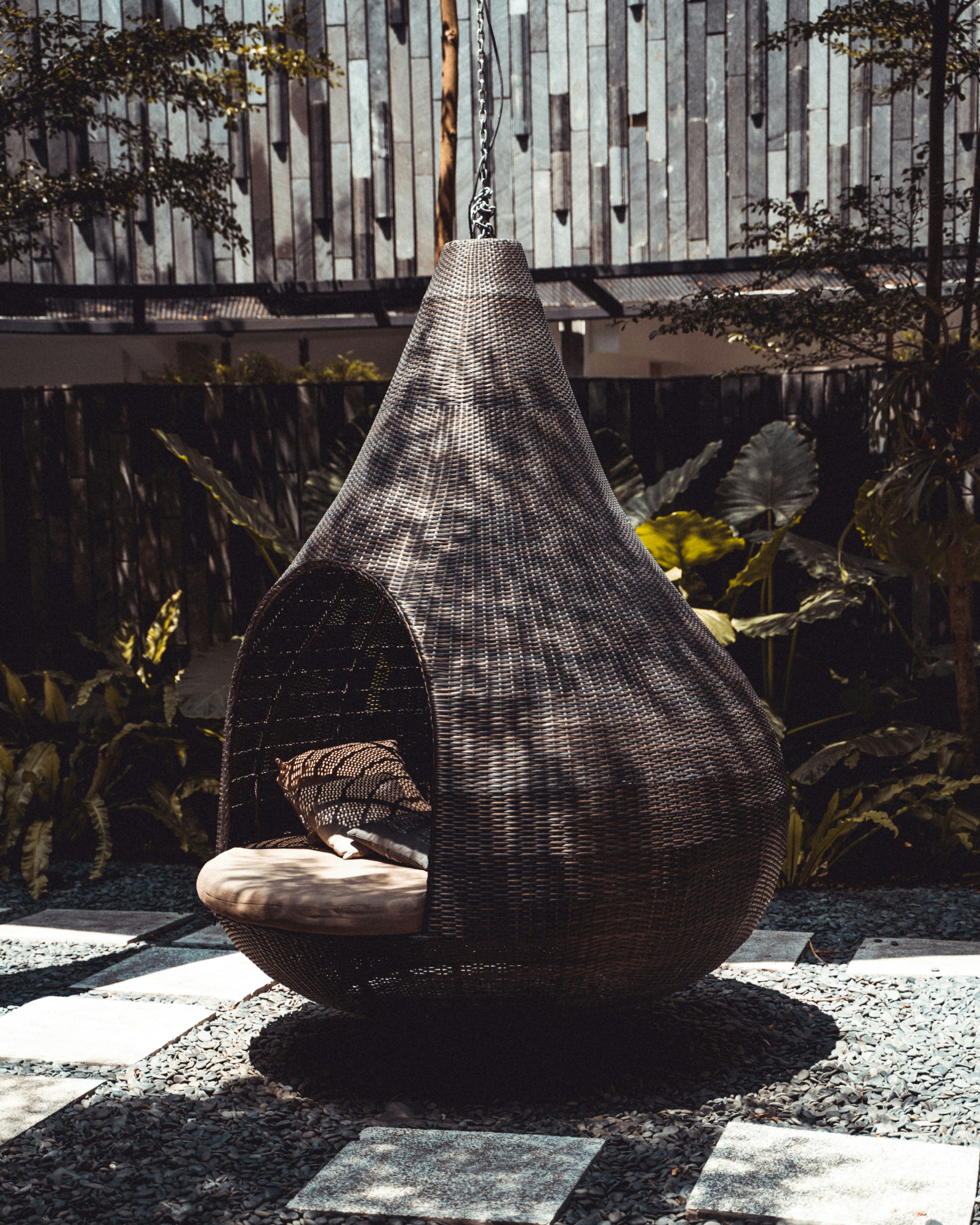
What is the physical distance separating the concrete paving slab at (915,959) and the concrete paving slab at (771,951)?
20cm

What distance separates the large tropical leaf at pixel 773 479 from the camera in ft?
19.7

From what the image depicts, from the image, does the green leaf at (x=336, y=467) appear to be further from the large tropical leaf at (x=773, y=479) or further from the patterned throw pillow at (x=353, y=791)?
the patterned throw pillow at (x=353, y=791)

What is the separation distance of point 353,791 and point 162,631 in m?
2.67

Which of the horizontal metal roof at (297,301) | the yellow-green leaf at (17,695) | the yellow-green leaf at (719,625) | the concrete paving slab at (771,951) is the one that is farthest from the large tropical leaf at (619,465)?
the yellow-green leaf at (17,695)

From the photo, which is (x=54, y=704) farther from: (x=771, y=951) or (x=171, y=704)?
(x=771, y=951)

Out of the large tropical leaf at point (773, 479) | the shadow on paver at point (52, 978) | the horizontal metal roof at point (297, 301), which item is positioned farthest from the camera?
the horizontal metal roof at point (297, 301)

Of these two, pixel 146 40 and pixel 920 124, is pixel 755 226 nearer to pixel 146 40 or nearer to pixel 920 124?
pixel 146 40

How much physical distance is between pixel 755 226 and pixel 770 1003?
399 centimetres

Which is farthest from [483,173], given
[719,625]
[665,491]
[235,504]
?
[235,504]

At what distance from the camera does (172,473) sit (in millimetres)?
6820

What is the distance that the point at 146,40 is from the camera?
7.09 metres

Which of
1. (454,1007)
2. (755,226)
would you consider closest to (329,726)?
(454,1007)

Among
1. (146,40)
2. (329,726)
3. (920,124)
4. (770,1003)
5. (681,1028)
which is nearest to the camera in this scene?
(681,1028)

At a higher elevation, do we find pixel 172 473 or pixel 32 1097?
pixel 172 473
